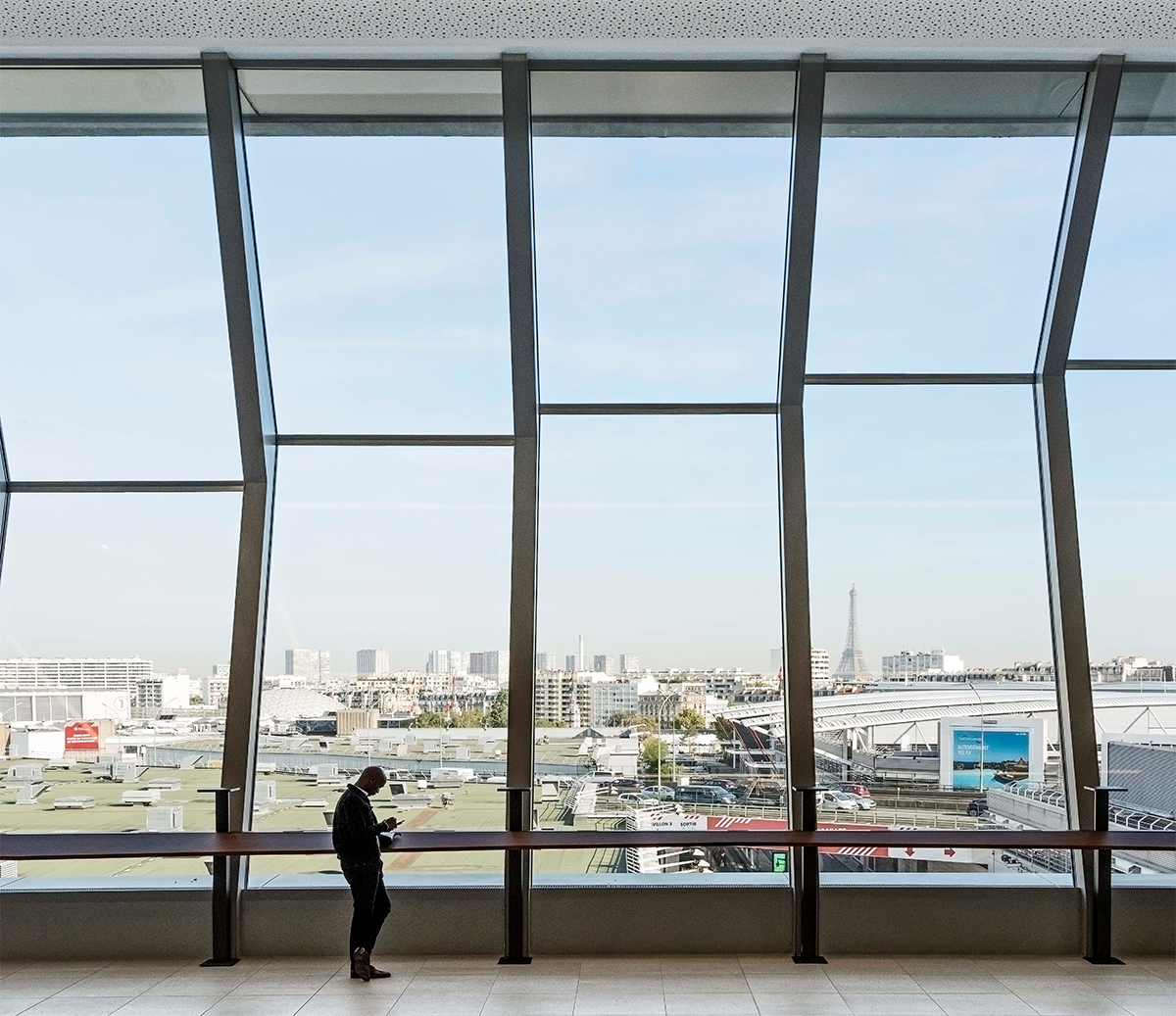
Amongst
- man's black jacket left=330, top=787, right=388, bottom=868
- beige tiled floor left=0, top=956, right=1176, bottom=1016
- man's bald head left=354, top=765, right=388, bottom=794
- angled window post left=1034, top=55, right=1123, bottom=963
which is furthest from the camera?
angled window post left=1034, top=55, right=1123, bottom=963

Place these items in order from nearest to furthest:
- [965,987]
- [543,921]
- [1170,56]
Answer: [965,987], [1170,56], [543,921]

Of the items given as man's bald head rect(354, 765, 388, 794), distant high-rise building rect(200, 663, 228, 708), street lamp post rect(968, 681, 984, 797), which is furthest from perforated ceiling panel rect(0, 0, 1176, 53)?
man's bald head rect(354, 765, 388, 794)

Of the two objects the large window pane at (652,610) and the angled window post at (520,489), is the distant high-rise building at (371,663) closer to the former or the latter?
the angled window post at (520,489)

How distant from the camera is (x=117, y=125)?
491 centimetres

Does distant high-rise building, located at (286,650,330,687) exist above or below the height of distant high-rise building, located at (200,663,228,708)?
above

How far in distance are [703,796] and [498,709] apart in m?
1.16

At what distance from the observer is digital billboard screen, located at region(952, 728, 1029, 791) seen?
5156mm

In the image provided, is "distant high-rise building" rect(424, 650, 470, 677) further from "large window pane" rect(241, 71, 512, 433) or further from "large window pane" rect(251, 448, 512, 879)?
"large window pane" rect(241, 71, 512, 433)

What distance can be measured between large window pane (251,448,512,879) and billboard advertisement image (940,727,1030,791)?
239cm

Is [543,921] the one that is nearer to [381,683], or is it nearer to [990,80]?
[381,683]

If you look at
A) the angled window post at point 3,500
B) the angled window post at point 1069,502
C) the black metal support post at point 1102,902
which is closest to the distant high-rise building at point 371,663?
the angled window post at point 3,500

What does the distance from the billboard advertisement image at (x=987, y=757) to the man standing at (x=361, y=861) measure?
9.57ft

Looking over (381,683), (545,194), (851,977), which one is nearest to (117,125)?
(545,194)

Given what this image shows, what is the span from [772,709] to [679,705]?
487mm
